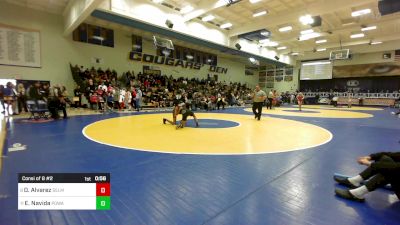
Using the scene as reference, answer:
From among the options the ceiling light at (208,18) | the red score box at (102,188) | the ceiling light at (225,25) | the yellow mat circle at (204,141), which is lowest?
the yellow mat circle at (204,141)

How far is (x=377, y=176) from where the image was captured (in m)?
2.41

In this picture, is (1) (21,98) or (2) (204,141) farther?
(1) (21,98)

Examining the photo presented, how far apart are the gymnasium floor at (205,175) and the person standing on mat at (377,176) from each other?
0.13 meters

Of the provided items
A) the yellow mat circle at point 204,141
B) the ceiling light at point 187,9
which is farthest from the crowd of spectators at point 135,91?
the ceiling light at point 187,9

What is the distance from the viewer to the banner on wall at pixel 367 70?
22297 millimetres

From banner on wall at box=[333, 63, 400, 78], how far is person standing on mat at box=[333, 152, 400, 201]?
1072 inches

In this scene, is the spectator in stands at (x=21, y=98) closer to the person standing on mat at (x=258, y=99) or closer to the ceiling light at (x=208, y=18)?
the ceiling light at (x=208, y=18)

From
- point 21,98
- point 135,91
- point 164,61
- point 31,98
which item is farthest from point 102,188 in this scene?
point 164,61

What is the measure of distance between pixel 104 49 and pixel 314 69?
80.4 feet

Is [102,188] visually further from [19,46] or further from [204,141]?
[19,46]

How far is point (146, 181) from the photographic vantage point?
114 inches

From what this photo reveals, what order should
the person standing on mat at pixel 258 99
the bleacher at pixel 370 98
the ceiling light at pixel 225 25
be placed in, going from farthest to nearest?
the bleacher at pixel 370 98
the ceiling light at pixel 225 25
the person standing on mat at pixel 258 99
